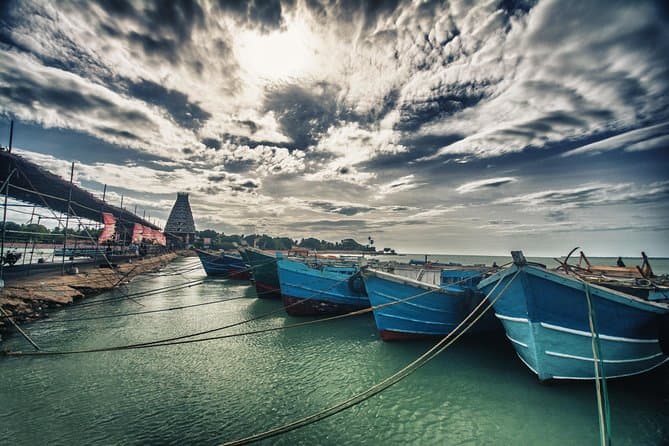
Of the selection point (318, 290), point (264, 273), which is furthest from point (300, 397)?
point (264, 273)

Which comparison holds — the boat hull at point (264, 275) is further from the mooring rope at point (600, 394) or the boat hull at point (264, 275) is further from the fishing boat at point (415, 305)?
the mooring rope at point (600, 394)

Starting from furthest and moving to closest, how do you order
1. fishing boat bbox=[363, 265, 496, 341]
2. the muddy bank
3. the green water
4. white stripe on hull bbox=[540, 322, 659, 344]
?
the muddy bank → fishing boat bbox=[363, 265, 496, 341] → white stripe on hull bbox=[540, 322, 659, 344] → the green water

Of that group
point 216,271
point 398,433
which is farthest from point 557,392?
point 216,271

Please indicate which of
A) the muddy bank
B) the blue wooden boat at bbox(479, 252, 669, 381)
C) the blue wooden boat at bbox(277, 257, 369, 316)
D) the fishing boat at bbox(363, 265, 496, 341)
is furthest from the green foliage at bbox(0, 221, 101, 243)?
the blue wooden boat at bbox(479, 252, 669, 381)

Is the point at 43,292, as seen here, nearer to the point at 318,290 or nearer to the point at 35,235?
the point at 35,235

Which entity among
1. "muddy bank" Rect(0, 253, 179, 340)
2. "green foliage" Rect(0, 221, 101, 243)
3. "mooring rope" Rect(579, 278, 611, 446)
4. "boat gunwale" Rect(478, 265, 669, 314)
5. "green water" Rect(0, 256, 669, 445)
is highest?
"green foliage" Rect(0, 221, 101, 243)

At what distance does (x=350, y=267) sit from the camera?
19141mm

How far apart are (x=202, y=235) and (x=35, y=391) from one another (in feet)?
430

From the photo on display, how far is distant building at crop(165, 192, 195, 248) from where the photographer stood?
115875 millimetres

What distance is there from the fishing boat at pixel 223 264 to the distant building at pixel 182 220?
295 feet

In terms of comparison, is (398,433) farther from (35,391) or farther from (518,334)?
(35,391)

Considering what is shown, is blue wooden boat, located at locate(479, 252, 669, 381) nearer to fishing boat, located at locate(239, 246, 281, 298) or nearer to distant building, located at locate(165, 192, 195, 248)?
fishing boat, located at locate(239, 246, 281, 298)

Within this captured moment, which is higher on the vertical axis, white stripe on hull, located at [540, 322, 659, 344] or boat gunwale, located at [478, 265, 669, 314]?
boat gunwale, located at [478, 265, 669, 314]

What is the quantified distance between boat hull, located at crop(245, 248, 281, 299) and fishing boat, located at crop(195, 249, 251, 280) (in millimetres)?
12218
